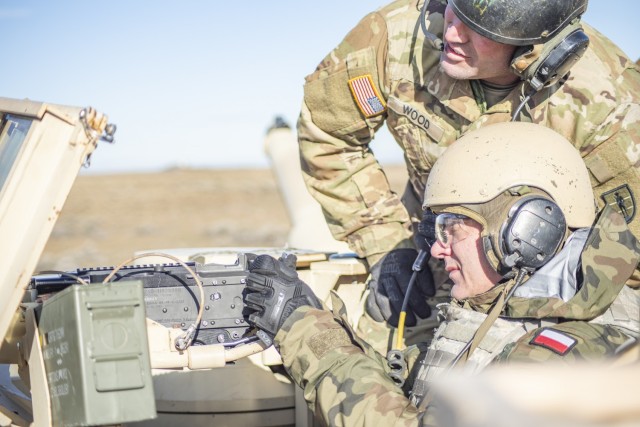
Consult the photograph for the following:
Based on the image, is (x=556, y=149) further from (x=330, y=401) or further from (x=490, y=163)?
(x=330, y=401)

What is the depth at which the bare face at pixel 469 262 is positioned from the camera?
3.38 m

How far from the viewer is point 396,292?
14.3 feet

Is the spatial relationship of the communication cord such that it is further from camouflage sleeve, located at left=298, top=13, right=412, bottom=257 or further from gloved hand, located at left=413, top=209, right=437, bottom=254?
camouflage sleeve, located at left=298, top=13, right=412, bottom=257

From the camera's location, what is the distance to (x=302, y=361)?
3379mm

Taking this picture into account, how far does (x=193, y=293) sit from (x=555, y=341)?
1.42 metres

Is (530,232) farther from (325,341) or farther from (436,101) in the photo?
(436,101)

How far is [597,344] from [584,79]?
150 cm

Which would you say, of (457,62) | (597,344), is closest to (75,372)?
(597,344)

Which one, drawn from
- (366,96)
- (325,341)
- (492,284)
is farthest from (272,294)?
(366,96)

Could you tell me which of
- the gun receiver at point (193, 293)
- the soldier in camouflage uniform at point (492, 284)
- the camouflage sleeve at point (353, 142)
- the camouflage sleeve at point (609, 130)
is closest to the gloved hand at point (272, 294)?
the soldier in camouflage uniform at point (492, 284)

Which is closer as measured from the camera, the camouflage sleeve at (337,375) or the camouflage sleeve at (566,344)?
the camouflage sleeve at (566,344)

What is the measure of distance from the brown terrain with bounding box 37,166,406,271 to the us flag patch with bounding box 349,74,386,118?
11.1 metres

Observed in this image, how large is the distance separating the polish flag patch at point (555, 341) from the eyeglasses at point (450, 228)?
573 millimetres

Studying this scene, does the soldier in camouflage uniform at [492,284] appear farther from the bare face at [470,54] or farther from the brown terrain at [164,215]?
the brown terrain at [164,215]
